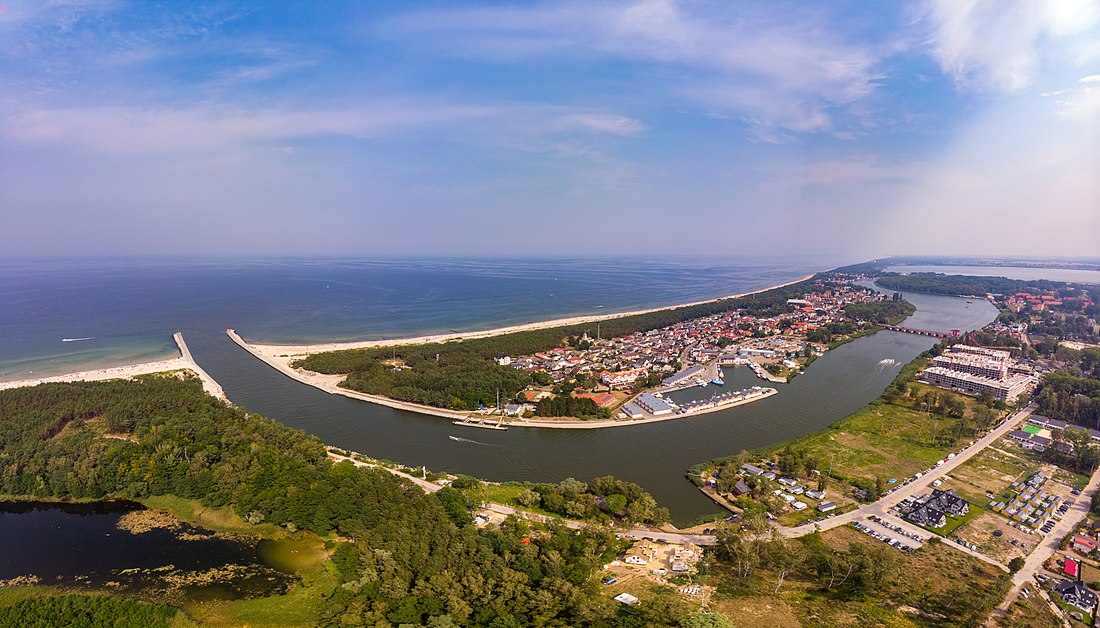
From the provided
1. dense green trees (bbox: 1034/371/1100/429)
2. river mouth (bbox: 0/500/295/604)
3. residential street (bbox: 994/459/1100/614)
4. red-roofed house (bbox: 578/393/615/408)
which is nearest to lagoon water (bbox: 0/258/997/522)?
red-roofed house (bbox: 578/393/615/408)

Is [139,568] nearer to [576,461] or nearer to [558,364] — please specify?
[576,461]

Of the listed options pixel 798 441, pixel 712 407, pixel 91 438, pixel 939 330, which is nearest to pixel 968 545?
pixel 798 441

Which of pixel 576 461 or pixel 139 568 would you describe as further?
pixel 576 461

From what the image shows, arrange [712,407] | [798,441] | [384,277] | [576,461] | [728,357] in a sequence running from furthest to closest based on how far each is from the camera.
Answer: [384,277]
[728,357]
[712,407]
[798,441]
[576,461]

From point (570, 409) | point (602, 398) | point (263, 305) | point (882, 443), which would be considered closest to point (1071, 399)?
point (882, 443)

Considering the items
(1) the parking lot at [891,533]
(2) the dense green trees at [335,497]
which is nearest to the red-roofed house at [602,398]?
(2) the dense green trees at [335,497]

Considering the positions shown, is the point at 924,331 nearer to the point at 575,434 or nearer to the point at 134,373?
the point at 575,434

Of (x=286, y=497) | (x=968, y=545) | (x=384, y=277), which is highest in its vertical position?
(x=384, y=277)
